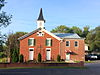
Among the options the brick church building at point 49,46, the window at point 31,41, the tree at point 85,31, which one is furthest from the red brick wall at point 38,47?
the tree at point 85,31

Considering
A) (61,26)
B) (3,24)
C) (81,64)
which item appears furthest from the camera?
(61,26)

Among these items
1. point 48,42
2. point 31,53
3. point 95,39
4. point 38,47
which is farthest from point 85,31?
point 31,53

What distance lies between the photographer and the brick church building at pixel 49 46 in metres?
53.0

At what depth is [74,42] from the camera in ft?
181

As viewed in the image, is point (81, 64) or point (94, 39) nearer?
point (81, 64)

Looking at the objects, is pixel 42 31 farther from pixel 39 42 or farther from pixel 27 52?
pixel 27 52

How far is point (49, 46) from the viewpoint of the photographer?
175 ft

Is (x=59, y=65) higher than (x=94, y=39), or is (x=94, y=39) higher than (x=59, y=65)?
(x=94, y=39)

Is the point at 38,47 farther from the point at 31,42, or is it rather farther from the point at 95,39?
the point at 95,39

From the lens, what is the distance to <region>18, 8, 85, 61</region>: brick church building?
174 feet

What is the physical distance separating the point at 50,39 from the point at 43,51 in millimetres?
3169

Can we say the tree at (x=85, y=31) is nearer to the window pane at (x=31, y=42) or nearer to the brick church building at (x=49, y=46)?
the brick church building at (x=49, y=46)

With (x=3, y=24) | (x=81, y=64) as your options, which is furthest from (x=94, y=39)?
(x=3, y=24)

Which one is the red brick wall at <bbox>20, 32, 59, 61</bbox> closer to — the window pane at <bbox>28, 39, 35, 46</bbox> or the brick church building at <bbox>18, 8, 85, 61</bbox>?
the brick church building at <bbox>18, 8, 85, 61</bbox>
